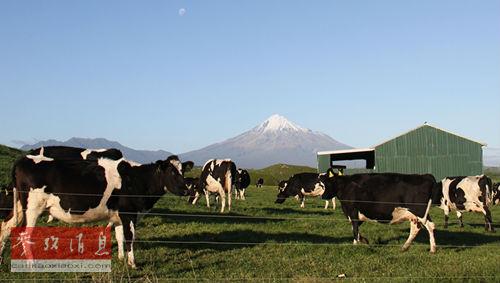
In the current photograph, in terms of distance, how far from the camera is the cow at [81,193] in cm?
1001

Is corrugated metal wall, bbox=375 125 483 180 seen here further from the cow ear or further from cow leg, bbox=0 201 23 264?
cow leg, bbox=0 201 23 264

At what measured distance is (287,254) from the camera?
11.8m

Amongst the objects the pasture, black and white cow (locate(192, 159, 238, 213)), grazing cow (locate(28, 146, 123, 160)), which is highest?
grazing cow (locate(28, 146, 123, 160))

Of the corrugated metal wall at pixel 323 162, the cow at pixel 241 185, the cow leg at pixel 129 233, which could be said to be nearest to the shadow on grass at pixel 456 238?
the cow leg at pixel 129 233

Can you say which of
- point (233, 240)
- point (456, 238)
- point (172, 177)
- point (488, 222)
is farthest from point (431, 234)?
point (488, 222)

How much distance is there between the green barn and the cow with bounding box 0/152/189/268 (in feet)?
126

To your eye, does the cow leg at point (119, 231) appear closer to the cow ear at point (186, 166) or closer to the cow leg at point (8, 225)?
the cow leg at point (8, 225)

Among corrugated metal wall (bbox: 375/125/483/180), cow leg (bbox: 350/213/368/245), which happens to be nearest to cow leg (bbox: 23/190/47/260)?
cow leg (bbox: 350/213/368/245)

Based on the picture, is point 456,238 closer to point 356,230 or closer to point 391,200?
point 391,200

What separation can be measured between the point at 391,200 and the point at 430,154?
34.9 meters

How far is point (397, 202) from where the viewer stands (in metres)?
14.0

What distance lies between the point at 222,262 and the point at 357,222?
200 inches

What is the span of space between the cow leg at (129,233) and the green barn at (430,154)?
127ft

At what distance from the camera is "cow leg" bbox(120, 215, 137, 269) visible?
10141 mm
